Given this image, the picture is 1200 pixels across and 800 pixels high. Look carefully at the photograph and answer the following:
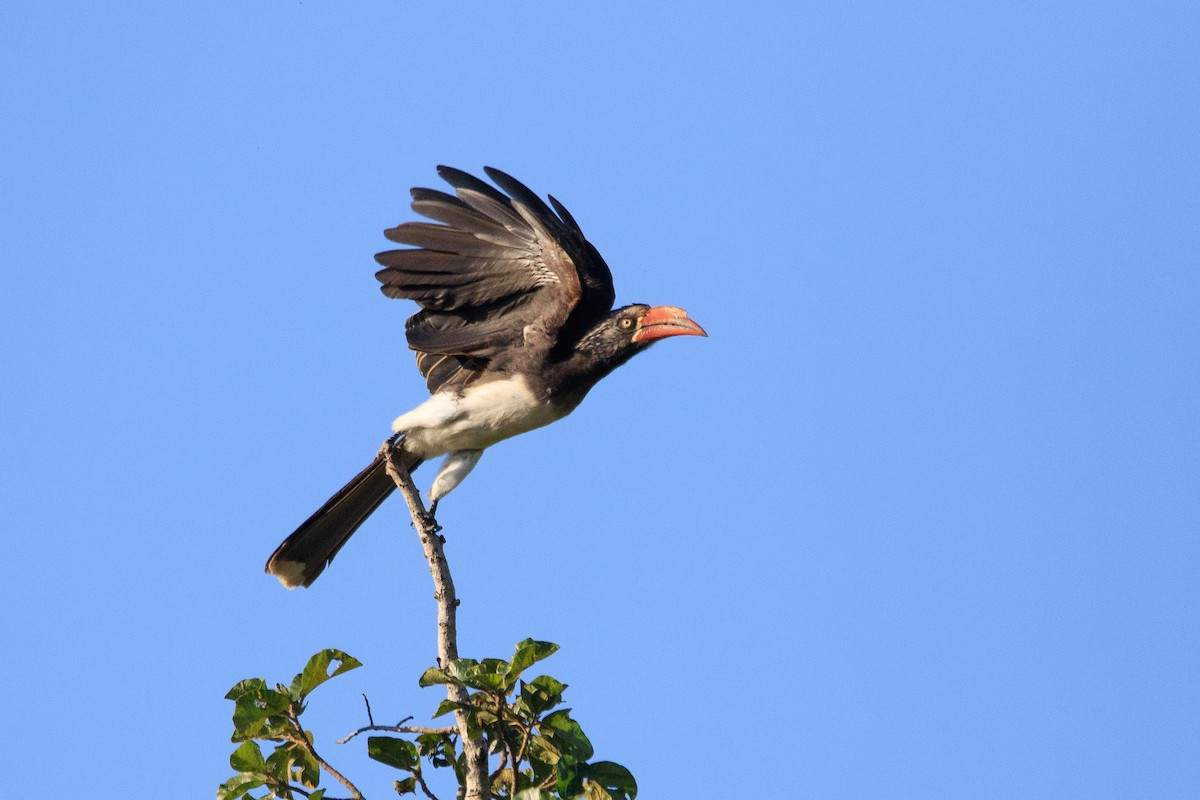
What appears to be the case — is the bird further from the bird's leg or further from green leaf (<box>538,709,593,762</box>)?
green leaf (<box>538,709,593,762</box>)

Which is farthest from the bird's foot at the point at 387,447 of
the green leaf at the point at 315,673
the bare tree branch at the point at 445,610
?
the green leaf at the point at 315,673

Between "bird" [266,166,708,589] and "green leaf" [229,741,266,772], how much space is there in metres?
2.67

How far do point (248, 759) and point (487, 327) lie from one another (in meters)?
3.14

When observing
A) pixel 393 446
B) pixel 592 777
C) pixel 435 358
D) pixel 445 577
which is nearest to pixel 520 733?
pixel 592 777

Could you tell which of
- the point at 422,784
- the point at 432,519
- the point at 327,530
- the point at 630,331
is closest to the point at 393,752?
the point at 422,784

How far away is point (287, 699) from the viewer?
385 cm

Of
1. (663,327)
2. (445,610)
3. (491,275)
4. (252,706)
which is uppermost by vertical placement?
(491,275)

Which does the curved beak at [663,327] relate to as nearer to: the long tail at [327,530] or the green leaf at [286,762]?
the long tail at [327,530]

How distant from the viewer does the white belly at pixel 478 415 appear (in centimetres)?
632

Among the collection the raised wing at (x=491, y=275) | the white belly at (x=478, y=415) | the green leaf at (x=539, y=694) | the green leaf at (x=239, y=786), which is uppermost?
the raised wing at (x=491, y=275)

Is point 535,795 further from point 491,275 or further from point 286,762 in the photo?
point 491,275

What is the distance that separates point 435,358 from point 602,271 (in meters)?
1.10

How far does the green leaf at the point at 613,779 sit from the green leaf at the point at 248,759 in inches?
38.3

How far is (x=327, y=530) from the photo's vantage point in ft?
21.9
